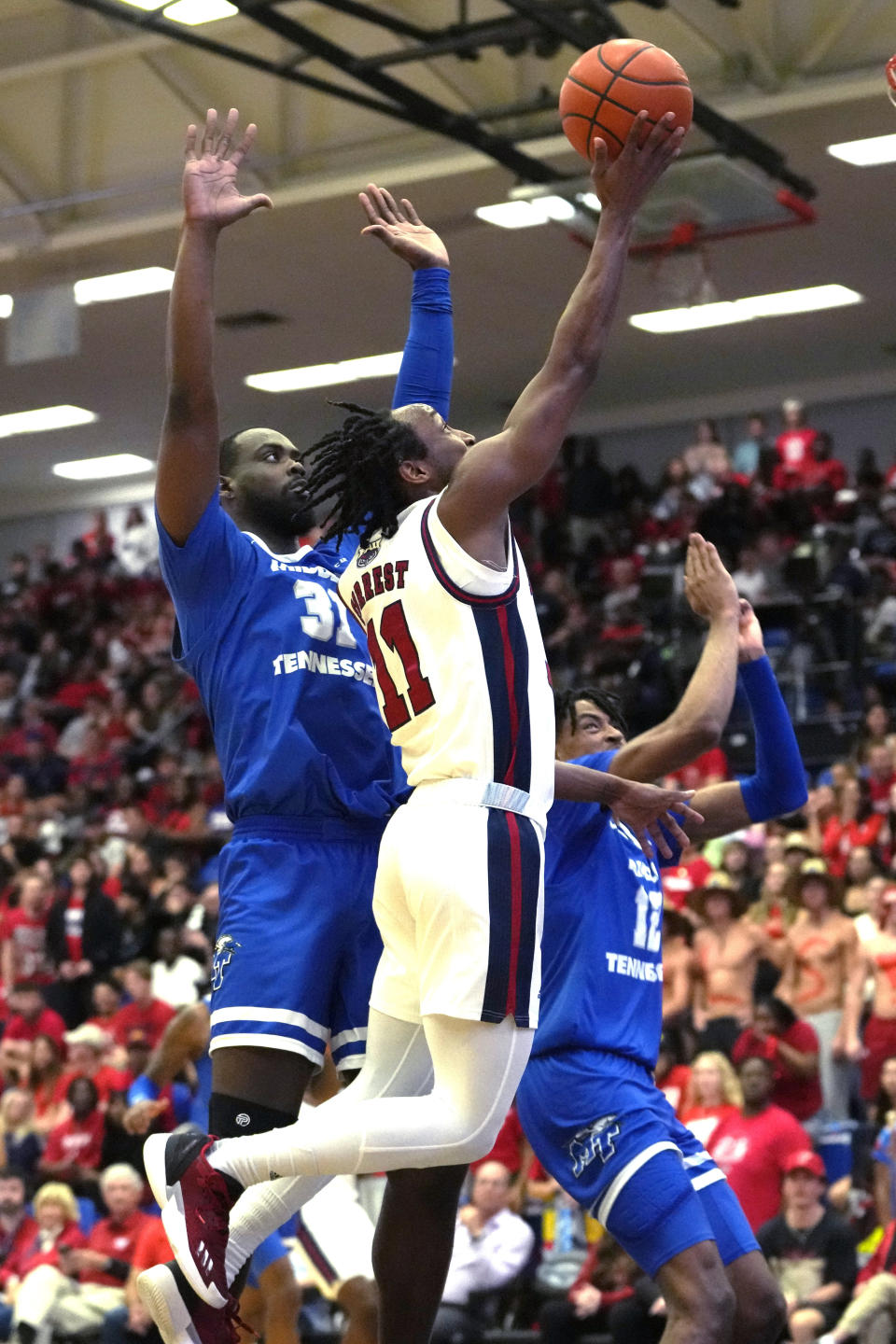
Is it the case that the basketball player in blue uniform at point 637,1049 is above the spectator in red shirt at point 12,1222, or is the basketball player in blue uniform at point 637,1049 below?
above

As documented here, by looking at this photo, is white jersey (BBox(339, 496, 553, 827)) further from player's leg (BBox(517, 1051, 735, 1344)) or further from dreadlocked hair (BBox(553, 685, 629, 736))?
dreadlocked hair (BBox(553, 685, 629, 736))

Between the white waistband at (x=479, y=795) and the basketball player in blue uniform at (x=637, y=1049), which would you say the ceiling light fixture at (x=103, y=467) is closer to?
the basketball player in blue uniform at (x=637, y=1049)

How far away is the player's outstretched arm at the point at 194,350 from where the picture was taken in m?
4.62

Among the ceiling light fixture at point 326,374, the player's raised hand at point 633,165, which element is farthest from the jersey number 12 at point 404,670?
the ceiling light fixture at point 326,374

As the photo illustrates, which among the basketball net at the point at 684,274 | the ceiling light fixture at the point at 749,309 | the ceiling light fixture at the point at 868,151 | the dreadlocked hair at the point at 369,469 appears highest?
the ceiling light fixture at the point at 868,151

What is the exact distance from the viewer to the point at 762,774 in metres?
5.76

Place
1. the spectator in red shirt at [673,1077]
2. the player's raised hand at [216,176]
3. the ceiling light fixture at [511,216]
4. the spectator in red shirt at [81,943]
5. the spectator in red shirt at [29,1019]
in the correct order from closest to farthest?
the player's raised hand at [216,176] < the spectator in red shirt at [673,1077] < the spectator in red shirt at [29,1019] < the spectator in red shirt at [81,943] < the ceiling light fixture at [511,216]

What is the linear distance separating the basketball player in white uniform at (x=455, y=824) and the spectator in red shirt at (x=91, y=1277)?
710cm

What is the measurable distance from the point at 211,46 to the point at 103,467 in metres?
12.6

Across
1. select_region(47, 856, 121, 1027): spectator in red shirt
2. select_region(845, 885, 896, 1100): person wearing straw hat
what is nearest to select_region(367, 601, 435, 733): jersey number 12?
select_region(845, 885, 896, 1100): person wearing straw hat

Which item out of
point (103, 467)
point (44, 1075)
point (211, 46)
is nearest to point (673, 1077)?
point (44, 1075)

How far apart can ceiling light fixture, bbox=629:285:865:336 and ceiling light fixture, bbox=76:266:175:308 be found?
463cm

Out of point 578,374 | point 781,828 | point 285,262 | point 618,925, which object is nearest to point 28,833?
point 285,262

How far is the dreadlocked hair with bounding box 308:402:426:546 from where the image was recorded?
461cm
